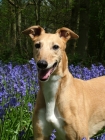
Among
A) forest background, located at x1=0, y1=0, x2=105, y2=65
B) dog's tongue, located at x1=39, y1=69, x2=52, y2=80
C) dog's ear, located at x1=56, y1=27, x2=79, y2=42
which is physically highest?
dog's ear, located at x1=56, y1=27, x2=79, y2=42

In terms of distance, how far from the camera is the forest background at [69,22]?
1599cm

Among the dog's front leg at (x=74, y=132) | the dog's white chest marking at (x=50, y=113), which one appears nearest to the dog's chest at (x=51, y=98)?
the dog's white chest marking at (x=50, y=113)

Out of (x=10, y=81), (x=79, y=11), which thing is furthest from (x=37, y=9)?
(x=10, y=81)

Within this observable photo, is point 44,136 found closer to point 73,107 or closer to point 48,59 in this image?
point 73,107

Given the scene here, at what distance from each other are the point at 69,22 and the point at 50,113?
583 inches

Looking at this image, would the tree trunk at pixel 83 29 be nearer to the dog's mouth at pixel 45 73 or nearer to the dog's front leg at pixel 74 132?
the dog's front leg at pixel 74 132

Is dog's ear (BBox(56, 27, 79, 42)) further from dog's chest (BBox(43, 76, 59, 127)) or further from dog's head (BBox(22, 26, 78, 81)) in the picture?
dog's chest (BBox(43, 76, 59, 127))

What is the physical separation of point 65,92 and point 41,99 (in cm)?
33

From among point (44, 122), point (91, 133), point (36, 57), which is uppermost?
point (36, 57)

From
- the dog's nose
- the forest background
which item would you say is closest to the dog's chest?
the dog's nose

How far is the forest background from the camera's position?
1599 centimetres

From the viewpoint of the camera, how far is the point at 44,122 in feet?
13.1

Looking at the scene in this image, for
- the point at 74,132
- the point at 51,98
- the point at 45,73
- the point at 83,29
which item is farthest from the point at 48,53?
the point at 83,29

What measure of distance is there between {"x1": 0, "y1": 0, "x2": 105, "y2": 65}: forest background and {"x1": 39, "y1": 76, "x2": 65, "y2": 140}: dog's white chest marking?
964cm
